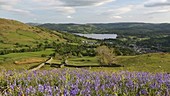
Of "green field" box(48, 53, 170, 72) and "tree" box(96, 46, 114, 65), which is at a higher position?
"green field" box(48, 53, 170, 72)

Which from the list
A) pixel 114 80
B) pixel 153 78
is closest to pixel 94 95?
pixel 114 80

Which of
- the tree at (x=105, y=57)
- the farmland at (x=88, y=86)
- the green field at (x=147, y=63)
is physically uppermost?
the farmland at (x=88, y=86)

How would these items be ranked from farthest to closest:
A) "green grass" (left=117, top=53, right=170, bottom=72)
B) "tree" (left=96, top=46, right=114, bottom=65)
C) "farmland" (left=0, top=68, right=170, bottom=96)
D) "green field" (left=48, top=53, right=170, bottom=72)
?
"tree" (left=96, top=46, right=114, bottom=65), "green grass" (left=117, top=53, right=170, bottom=72), "green field" (left=48, top=53, right=170, bottom=72), "farmland" (left=0, top=68, right=170, bottom=96)

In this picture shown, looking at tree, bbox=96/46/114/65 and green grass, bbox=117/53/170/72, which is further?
tree, bbox=96/46/114/65

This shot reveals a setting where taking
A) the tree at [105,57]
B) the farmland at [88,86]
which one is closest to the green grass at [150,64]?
the tree at [105,57]

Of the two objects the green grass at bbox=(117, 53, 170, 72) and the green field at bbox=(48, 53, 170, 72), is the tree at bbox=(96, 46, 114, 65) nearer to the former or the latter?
the green field at bbox=(48, 53, 170, 72)

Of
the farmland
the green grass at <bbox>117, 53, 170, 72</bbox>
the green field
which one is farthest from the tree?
the farmland

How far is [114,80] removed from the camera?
9969 millimetres

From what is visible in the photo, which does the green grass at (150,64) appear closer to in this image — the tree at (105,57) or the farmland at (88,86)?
the tree at (105,57)

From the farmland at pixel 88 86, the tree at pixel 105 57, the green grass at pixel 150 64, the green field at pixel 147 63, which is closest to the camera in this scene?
the farmland at pixel 88 86

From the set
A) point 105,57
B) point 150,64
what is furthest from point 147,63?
point 105,57

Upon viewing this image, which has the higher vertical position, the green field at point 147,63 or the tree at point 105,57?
the green field at point 147,63

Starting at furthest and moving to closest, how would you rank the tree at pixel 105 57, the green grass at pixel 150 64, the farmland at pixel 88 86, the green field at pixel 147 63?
the tree at pixel 105 57 → the green grass at pixel 150 64 → the green field at pixel 147 63 → the farmland at pixel 88 86

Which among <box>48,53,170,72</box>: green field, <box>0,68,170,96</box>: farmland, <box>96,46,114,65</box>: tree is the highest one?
<box>0,68,170,96</box>: farmland
